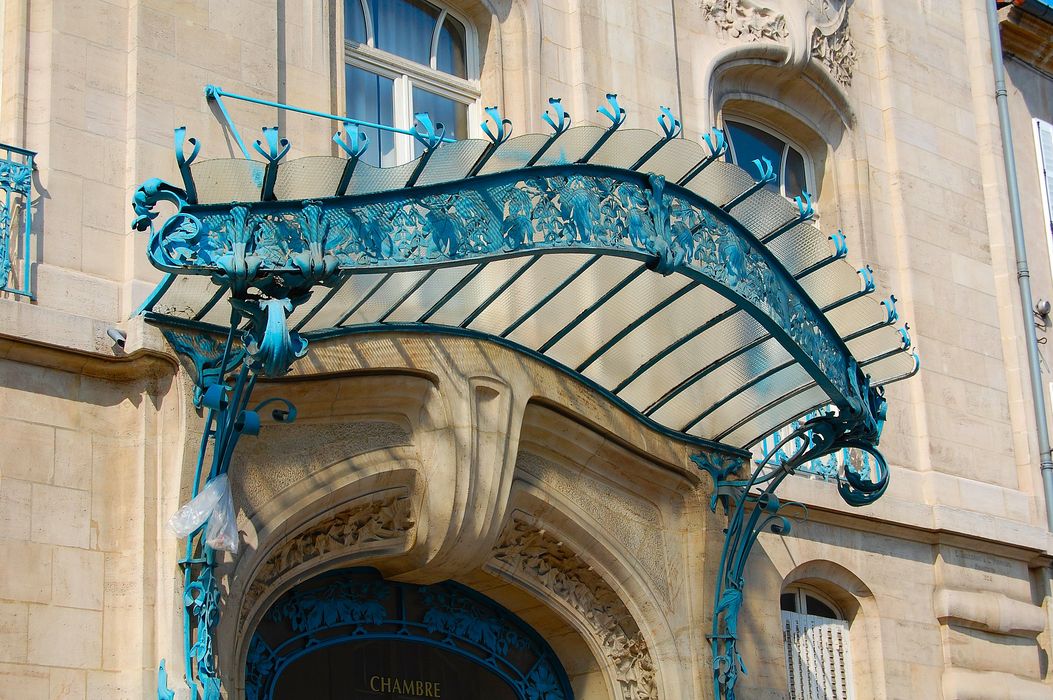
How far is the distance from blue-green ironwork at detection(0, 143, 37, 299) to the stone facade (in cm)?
7

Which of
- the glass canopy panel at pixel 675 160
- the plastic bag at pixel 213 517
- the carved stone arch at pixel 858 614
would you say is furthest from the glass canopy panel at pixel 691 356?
the plastic bag at pixel 213 517

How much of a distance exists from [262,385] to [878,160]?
20.4ft

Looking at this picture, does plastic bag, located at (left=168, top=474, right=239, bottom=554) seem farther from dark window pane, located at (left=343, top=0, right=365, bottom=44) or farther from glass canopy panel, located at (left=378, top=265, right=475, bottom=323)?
dark window pane, located at (left=343, top=0, right=365, bottom=44)

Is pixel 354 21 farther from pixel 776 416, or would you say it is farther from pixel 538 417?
pixel 776 416

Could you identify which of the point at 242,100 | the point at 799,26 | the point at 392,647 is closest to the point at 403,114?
the point at 242,100

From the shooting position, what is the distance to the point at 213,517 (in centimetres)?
792

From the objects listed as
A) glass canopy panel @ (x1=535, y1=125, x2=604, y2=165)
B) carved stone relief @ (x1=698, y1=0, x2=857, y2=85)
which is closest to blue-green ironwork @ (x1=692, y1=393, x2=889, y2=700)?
glass canopy panel @ (x1=535, y1=125, x2=604, y2=165)

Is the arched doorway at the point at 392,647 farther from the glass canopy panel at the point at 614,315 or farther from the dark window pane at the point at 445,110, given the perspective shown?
the dark window pane at the point at 445,110

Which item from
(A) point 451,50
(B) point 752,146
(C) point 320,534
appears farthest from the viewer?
(B) point 752,146

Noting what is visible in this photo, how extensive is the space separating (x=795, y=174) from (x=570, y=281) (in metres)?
4.52

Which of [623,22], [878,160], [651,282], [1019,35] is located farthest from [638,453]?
[1019,35]

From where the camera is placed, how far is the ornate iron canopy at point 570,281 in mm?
7855

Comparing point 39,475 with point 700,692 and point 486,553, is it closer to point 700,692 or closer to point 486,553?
point 486,553

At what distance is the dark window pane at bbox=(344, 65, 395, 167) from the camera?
1062 cm
